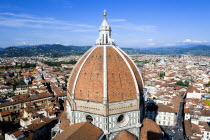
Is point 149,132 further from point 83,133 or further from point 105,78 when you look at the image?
point 105,78

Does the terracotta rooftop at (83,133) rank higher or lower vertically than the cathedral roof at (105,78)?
lower

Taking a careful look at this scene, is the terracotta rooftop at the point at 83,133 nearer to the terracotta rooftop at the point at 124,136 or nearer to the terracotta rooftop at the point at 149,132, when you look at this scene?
the terracotta rooftop at the point at 124,136

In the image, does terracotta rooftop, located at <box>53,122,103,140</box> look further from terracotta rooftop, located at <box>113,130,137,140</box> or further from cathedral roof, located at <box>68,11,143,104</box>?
cathedral roof, located at <box>68,11,143,104</box>

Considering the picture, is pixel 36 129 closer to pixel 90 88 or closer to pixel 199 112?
pixel 90 88

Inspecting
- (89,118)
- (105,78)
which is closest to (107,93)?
(105,78)

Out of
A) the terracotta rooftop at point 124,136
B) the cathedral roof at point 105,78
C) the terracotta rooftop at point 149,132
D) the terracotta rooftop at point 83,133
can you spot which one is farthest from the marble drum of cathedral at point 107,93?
the terracotta rooftop at point 149,132

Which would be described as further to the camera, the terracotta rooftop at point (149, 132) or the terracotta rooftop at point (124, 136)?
the terracotta rooftop at point (149, 132)
